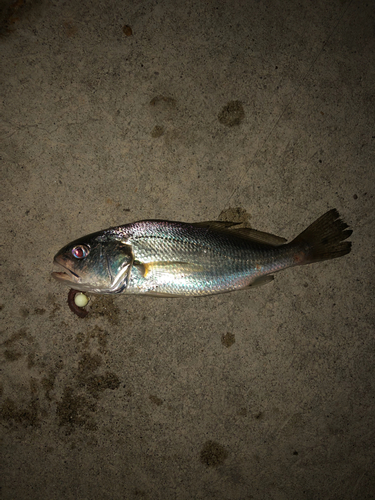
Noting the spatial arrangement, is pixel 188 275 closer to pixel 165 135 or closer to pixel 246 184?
pixel 246 184

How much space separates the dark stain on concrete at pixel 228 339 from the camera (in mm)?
2990

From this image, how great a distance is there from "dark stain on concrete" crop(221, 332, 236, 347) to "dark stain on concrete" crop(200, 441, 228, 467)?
43.4 inches

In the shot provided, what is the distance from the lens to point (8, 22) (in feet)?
9.39

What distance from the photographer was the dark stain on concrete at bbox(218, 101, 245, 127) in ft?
9.81

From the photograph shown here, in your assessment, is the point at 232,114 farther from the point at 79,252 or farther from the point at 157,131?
the point at 79,252

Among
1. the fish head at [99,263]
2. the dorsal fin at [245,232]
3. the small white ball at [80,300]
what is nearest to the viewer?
the fish head at [99,263]

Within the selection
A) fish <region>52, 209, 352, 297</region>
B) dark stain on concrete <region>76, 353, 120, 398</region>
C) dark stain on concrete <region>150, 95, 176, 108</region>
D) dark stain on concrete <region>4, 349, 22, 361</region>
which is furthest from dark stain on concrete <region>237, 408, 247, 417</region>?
dark stain on concrete <region>150, 95, 176, 108</region>

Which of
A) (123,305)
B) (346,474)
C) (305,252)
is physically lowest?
(346,474)

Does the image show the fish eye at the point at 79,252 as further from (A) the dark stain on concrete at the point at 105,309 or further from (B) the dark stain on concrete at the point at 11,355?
(B) the dark stain on concrete at the point at 11,355

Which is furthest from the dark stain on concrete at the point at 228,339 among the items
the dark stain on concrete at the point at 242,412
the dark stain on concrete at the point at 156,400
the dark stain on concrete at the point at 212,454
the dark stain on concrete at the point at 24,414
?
the dark stain on concrete at the point at 24,414

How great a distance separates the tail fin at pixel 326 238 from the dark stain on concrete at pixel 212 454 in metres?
2.29

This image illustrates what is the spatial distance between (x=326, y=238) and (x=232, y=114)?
5.50 ft

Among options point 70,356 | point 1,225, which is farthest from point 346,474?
point 1,225

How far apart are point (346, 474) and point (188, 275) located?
3.00m
